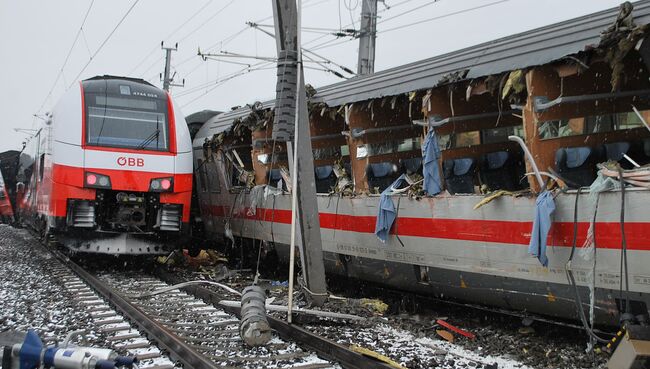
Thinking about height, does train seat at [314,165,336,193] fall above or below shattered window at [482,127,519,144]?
below

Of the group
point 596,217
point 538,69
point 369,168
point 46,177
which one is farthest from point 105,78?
point 596,217

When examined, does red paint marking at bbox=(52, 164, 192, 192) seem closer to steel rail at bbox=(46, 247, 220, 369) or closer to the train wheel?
steel rail at bbox=(46, 247, 220, 369)

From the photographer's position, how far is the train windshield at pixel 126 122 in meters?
10.5

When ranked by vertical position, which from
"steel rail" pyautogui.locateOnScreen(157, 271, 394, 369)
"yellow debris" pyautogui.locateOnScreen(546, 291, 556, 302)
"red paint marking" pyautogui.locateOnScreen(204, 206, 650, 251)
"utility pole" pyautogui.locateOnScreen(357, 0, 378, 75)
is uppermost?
"utility pole" pyautogui.locateOnScreen(357, 0, 378, 75)

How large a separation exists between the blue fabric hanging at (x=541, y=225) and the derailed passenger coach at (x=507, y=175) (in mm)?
13

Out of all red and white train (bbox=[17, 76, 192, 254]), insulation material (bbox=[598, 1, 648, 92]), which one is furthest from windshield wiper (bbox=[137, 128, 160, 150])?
insulation material (bbox=[598, 1, 648, 92])

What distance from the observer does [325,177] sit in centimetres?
1084

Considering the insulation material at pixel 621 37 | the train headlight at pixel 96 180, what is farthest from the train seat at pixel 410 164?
the train headlight at pixel 96 180

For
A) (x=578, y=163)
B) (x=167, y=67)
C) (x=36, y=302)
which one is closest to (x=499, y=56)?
(x=578, y=163)

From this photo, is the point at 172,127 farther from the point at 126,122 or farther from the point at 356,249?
the point at 356,249

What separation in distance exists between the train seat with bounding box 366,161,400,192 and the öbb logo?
4.54 meters

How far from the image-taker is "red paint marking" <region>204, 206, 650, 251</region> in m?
4.70

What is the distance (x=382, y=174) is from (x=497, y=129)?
6.02 ft

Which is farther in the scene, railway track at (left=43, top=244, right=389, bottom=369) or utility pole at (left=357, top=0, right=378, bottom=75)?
utility pole at (left=357, top=0, right=378, bottom=75)
